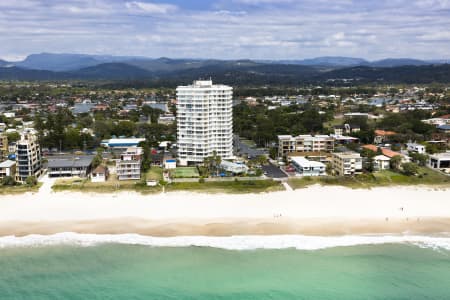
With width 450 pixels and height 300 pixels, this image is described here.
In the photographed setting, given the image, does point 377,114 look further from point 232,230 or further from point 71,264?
point 71,264

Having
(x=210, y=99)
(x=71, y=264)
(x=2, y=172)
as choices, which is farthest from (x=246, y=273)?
(x=2, y=172)

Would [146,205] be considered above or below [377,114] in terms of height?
below

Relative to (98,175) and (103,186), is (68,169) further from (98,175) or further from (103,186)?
(103,186)

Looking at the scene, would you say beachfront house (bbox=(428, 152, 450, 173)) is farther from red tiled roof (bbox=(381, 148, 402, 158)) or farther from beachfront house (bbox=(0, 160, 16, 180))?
beachfront house (bbox=(0, 160, 16, 180))

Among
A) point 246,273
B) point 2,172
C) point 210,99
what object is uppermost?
point 210,99

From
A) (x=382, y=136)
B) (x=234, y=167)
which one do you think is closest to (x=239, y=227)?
(x=234, y=167)

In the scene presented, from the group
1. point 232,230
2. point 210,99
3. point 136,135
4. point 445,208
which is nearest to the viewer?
point 232,230
